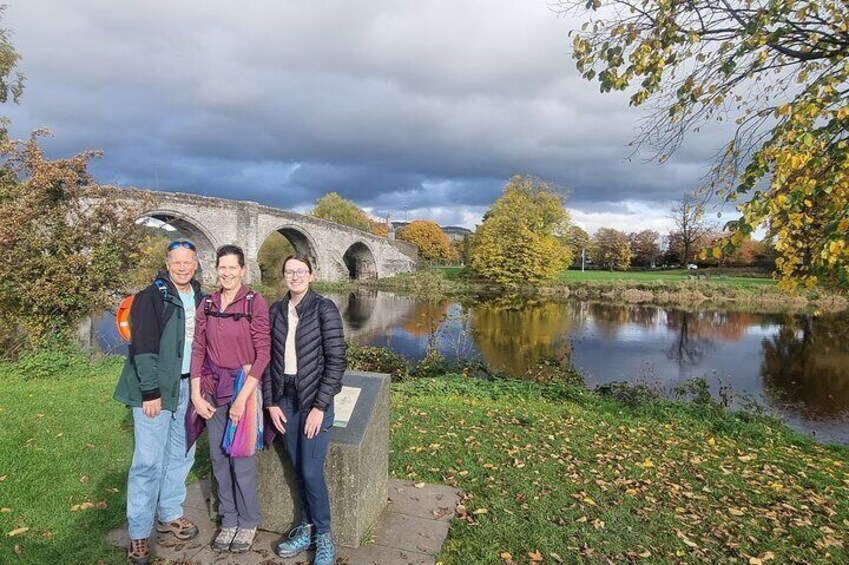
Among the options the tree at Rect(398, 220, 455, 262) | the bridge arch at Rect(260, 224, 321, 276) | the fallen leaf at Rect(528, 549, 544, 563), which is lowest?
the fallen leaf at Rect(528, 549, 544, 563)

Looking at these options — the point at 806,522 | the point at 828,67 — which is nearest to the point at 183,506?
the point at 806,522

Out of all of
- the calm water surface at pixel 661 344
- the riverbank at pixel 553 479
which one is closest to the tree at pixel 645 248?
the calm water surface at pixel 661 344

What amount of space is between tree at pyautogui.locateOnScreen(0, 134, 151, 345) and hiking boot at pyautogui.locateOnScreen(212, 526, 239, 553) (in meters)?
7.02

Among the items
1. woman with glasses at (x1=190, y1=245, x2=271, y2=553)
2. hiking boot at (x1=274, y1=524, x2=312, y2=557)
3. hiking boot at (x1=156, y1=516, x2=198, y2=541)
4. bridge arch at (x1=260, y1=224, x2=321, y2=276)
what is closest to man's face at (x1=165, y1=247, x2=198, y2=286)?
woman with glasses at (x1=190, y1=245, x2=271, y2=553)

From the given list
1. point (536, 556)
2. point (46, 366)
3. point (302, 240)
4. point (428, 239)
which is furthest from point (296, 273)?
point (428, 239)

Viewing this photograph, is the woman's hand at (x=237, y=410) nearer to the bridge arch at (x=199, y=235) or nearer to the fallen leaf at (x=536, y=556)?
the fallen leaf at (x=536, y=556)

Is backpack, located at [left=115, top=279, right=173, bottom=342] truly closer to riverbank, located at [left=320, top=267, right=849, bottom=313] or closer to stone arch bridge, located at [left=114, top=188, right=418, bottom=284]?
stone arch bridge, located at [left=114, top=188, right=418, bottom=284]

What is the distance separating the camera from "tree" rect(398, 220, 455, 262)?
6962 cm

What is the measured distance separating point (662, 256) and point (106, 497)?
2609 inches

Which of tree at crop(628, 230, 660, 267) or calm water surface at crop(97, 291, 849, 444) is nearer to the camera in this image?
calm water surface at crop(97, 291, 849, 444)

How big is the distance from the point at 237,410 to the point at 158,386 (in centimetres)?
44

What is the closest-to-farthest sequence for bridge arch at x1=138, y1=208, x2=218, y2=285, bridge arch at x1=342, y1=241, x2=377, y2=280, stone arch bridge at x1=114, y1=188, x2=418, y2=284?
bridge arch at x1=138, y1=208, x2=218, y2=285
stone arch bridge at x1=114, y1=188, x2=418, y2=284
bridge arch at x1=342, y1=241, x2=377, y2=280

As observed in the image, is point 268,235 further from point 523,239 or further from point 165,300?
point 165,300

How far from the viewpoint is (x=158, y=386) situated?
2.73 m
